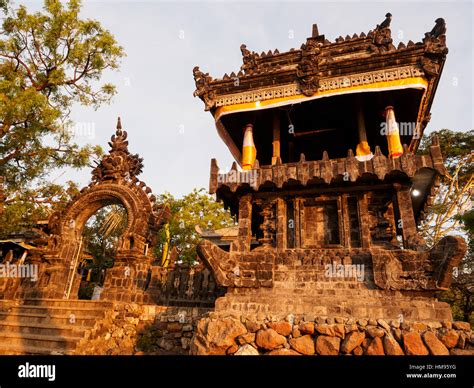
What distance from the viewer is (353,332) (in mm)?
6875

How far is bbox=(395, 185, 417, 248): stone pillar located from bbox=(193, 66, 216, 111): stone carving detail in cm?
670

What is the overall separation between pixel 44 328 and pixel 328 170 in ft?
34.2

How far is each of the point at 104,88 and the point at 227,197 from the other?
9494mm

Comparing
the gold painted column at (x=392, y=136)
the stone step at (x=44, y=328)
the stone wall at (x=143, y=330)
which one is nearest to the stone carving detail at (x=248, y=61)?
the gold painted column at (x=392, y=136)

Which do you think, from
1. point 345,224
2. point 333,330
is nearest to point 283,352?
point 333,330

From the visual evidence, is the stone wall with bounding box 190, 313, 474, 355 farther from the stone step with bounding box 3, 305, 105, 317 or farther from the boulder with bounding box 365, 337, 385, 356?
the stone step with bounding box 3, 305, 105, 317

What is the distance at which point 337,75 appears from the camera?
32.2 ft

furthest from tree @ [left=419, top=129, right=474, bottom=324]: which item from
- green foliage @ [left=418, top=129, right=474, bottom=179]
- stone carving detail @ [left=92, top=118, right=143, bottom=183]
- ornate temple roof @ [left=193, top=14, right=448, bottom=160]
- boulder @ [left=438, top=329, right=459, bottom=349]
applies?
stone carving detail @ [left=92, top=118, right=143, bottom=183]

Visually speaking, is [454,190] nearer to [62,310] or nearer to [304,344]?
[304,344]
